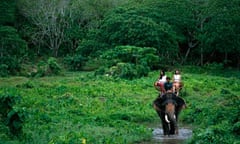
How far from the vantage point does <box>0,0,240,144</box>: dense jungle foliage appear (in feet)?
51.6

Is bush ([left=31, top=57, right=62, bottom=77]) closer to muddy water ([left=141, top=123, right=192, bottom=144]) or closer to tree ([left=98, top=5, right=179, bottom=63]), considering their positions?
tree ([left=98, top=5, right=179, bottom=63])

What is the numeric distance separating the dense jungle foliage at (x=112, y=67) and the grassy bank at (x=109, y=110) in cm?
4

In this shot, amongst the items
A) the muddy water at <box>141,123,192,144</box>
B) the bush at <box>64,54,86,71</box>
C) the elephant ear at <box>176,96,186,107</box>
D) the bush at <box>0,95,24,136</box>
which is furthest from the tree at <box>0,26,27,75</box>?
the bush at <box>0,95,24,136</box>

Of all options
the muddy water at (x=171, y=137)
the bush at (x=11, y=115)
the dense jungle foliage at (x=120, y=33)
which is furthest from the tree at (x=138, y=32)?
the bush at (x=11, y=115)

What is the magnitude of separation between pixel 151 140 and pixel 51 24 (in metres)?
35.7

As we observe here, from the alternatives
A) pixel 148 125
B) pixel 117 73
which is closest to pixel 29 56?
pixel 117 73

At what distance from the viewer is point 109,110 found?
2111cm

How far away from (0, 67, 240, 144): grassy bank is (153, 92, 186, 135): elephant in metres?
0.66

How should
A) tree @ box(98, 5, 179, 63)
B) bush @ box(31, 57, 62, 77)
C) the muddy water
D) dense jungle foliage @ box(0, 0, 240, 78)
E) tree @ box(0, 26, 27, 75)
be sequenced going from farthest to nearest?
tree @ box(98, 5, 179, 63) < dense jungle foliage @ box(0, 0, 240, 78) < tree @ box(0, 26, 27, 75) < bush @ box(31, 57, 62, 77) < the muddy water

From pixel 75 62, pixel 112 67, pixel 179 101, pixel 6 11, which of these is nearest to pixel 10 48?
pixel 75 62

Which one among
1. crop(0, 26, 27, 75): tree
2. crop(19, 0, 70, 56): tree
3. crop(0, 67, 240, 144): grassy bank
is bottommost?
crop(0, 67, 240, 144): grassy bank

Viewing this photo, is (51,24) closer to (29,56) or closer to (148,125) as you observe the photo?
(29,56)

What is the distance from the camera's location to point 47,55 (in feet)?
174

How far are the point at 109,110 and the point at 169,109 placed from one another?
5644mm
